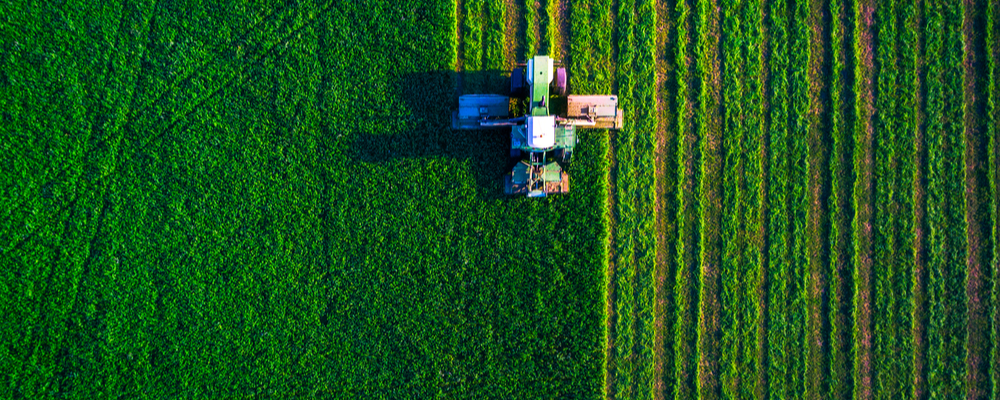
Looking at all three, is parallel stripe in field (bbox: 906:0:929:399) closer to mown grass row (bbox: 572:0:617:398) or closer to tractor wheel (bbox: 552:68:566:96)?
mown grass row (bbox: 572:0:617:398)

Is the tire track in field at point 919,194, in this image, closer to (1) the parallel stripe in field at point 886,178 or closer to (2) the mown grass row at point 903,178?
(2) the mown grass row at point 903,178

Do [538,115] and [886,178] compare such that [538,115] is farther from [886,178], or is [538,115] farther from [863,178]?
[886,178]

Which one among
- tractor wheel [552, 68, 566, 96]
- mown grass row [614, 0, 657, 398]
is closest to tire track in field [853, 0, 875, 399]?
mown grass row [614, 0, 657, 398]

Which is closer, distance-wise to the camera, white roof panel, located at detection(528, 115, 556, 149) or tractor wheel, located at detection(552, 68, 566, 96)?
white roof panel, located at detection(528, 115, 556, 149)

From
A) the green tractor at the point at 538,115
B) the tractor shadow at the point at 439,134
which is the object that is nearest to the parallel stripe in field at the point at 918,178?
the green tractor at the point at 538,115

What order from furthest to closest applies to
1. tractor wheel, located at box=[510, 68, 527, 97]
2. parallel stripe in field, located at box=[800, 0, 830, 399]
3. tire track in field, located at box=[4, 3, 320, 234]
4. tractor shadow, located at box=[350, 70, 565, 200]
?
parallel stripe in field, located at box=[800, 0, 830, 399] → tractor shadow, located at box=[350, 70, 565, 200] → tire track in field, located at box=[4, 3, 320, 234] → tractor wheel, located at box=[510, 68, 527, 97]
